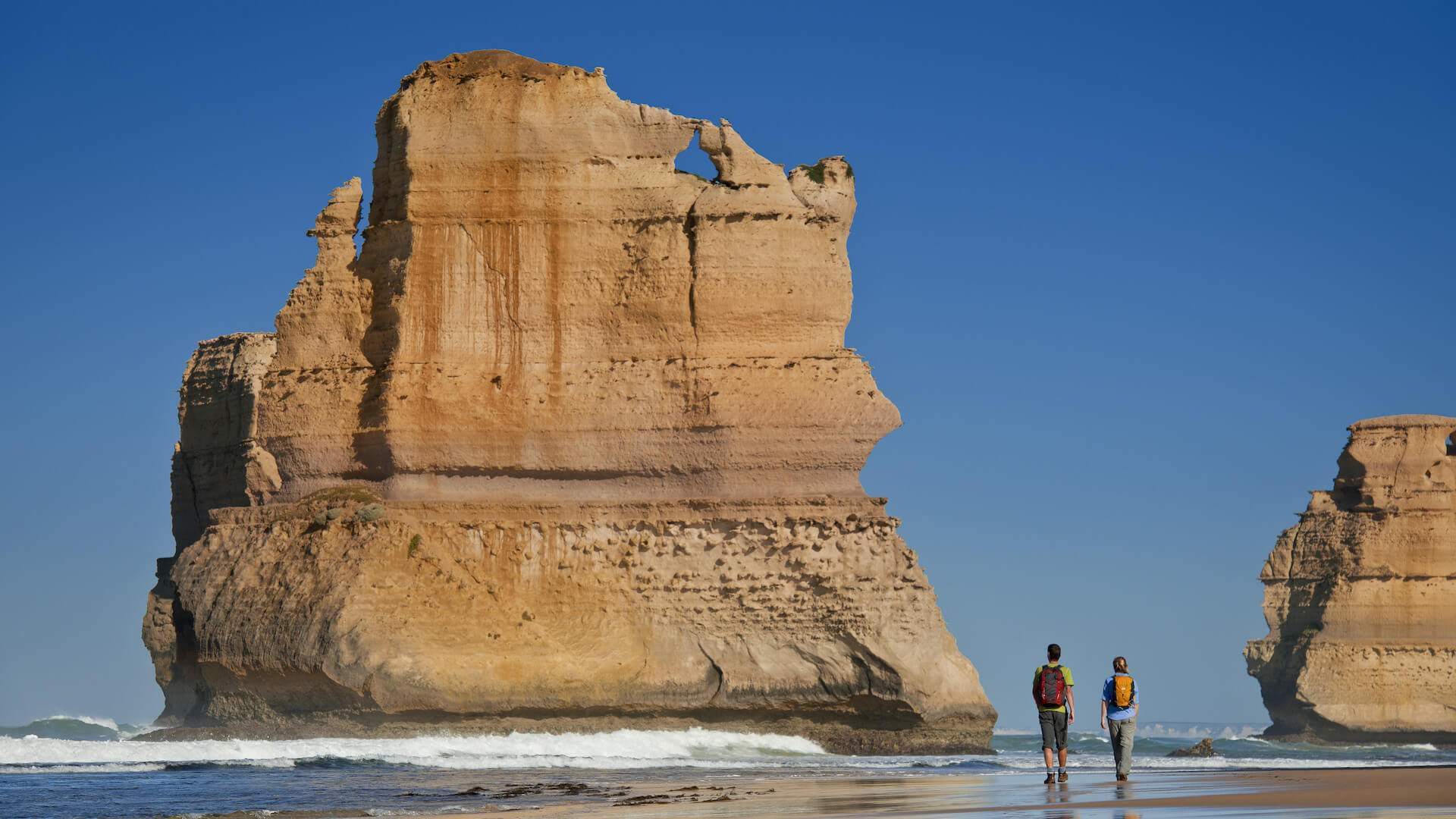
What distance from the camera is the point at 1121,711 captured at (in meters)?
22.8

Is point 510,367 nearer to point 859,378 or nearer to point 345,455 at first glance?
point 345,455

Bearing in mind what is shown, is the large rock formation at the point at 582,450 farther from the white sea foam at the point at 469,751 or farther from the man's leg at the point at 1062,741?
the man's leg at the point at 1062,741

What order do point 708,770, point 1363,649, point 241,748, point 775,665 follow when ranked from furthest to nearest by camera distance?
point 1363,649
point 775,665
point 241,748
point 708,770

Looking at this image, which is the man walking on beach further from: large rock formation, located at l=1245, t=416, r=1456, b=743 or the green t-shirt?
large rock formation, located at l=1245, t=416, r=1456, b=743

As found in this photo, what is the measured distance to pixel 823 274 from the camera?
39.4 m

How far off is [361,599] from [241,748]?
319 cm

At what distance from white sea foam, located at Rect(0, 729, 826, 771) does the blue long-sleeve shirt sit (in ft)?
33.6

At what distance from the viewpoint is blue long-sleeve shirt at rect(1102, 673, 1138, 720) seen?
890 inches

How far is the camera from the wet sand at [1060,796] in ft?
61.0

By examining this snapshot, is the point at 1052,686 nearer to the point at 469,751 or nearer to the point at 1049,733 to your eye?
the point at 1049,733

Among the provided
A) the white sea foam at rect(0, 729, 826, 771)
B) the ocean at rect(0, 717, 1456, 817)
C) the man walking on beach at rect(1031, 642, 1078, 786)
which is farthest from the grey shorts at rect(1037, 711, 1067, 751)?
the white sea foam at rect(0, 729, 826, 771)

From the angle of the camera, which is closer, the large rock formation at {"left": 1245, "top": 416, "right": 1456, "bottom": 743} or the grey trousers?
the grey trousers

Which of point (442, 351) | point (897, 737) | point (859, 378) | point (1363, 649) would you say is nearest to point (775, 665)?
point (897, 737)

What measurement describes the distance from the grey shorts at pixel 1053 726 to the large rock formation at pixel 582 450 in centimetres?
1406
